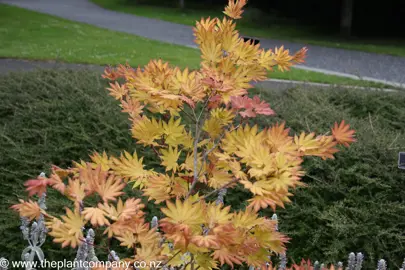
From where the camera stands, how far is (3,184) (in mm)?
4660

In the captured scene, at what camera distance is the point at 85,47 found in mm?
13727

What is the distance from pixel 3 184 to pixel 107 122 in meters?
0.98

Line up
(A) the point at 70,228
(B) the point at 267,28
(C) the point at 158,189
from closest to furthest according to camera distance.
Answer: (A) the point at 70,228, (C) the point at 158,189, (B) the point at 267,28

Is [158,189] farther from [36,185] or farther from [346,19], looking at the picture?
[346,19]

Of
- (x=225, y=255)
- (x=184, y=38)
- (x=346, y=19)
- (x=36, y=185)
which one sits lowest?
(x=184, y=38)

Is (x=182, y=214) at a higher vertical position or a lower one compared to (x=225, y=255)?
higher

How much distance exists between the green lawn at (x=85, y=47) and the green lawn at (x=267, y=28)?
11.7 feet

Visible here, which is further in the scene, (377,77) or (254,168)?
(377,77)

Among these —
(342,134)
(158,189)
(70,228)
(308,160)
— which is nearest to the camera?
(70,228)

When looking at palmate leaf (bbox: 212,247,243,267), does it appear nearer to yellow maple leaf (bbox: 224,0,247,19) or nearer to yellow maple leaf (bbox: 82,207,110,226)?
yellow maple leaf (bbox: 82,207,110,226)

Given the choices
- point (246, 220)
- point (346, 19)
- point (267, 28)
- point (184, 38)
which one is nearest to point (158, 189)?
point (246, 220)

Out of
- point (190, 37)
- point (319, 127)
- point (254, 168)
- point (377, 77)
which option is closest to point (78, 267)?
point (254, 168)

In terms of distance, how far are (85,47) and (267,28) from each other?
9.24 m

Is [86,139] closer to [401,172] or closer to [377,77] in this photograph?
[401,172]
